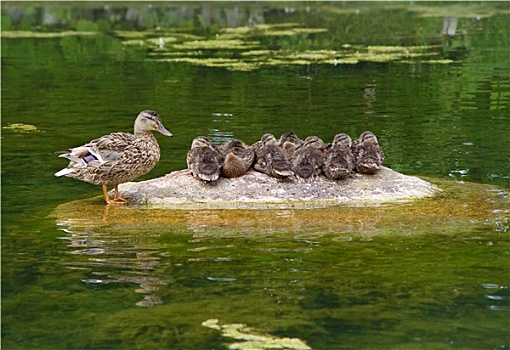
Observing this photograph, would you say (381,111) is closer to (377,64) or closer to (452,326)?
(377,64)

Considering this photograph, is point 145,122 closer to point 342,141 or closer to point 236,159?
point 236,159

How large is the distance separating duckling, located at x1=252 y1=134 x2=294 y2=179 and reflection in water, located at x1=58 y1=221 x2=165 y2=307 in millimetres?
1636

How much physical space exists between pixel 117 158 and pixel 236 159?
3.81 feet

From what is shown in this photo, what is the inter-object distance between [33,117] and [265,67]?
7248 millimetres

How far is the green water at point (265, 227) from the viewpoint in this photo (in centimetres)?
686

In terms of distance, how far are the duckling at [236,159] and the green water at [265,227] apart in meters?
0.60

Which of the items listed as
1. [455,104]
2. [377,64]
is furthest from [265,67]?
[455,104]

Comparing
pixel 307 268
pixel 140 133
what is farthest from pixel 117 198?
pixel 307 268

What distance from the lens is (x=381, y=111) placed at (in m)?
16.9

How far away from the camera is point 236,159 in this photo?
33.6 feet

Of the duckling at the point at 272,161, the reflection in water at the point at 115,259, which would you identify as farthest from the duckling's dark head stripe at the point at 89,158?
the duckling at the point at 272,161

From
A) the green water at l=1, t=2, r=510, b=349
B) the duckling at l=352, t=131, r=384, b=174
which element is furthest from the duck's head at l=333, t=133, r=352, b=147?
the green water at l=1, t=2, r=510, b=349

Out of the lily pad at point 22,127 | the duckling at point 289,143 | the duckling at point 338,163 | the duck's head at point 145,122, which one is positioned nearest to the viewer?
the duckling at point 338,163

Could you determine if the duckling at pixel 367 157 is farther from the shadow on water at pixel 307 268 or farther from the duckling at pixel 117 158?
the duckling at pixel 117 158
